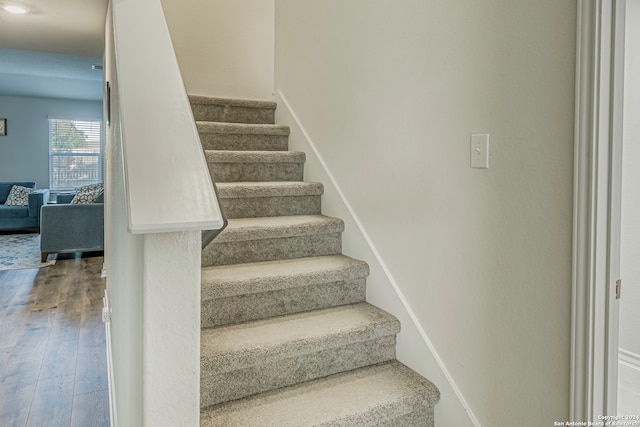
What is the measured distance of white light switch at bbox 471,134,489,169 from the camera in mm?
1467

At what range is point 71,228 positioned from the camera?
549 cm

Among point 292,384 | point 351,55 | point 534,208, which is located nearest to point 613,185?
point 534,208

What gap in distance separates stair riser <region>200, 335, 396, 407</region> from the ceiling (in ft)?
7.59

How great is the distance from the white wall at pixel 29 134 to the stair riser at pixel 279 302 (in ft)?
27.2

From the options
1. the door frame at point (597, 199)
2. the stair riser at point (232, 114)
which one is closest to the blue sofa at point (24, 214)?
the stair riser at point (232, 114)

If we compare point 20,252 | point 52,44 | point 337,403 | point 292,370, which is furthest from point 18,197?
point 337,403

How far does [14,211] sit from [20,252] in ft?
5.60

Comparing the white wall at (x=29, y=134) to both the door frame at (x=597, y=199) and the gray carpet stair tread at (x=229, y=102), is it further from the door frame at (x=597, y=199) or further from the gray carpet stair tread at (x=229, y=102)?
the door frame at (x=597, y=199)

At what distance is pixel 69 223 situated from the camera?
548cm

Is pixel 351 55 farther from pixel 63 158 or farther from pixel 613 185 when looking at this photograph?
pixel 63 158

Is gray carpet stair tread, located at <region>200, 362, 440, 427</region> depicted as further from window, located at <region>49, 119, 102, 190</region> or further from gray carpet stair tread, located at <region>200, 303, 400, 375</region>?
window, located at <region>49, 119, 102, 190</region>

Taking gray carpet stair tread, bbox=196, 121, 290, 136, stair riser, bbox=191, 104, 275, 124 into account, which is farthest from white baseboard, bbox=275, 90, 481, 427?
stair riser, bbox=191, 104, 275, 124

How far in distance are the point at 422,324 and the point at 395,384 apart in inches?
10.0

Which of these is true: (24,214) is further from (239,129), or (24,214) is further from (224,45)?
(239,129)
